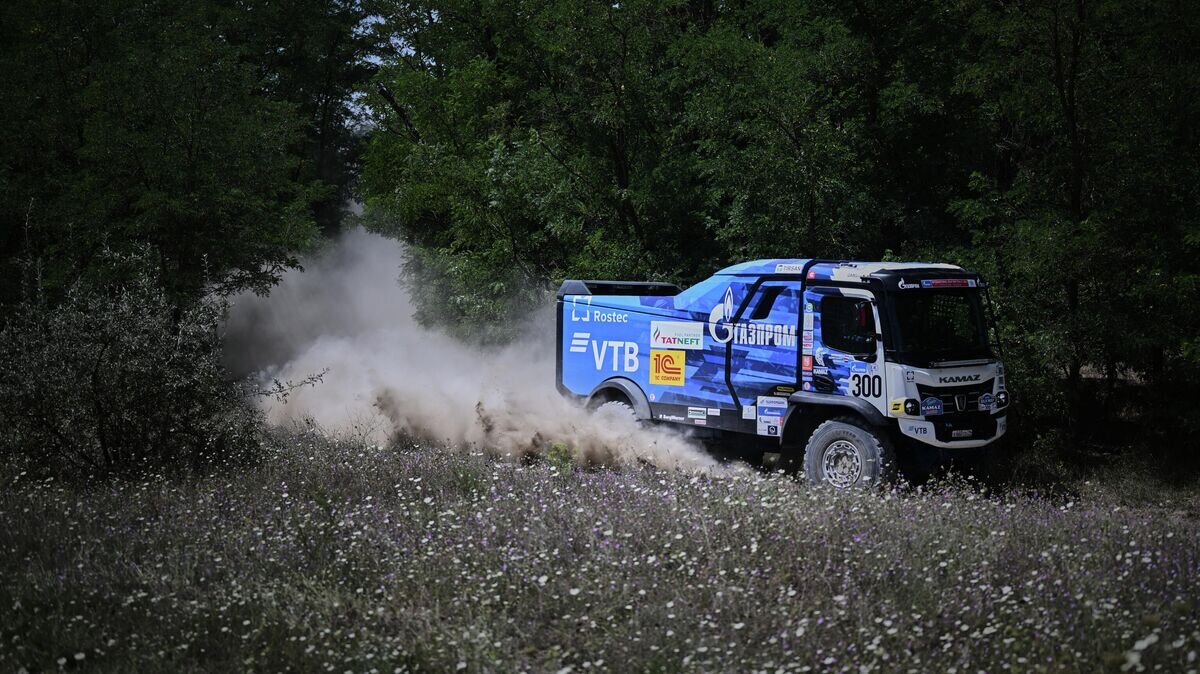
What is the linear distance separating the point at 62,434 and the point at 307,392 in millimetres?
9633

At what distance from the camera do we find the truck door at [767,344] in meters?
12.0

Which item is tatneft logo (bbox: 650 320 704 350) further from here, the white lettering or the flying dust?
the flying dust

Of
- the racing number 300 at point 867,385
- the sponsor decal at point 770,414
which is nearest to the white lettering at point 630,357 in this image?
the sponsor decal at point 770,414

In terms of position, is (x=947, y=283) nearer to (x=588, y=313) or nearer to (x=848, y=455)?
(x=848, y=455)

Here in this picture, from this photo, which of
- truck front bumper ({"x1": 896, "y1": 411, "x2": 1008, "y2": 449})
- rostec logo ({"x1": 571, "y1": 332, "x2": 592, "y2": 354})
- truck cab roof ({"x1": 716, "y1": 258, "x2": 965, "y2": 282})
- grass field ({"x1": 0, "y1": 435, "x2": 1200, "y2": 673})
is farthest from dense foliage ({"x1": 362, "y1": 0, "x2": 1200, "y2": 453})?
grass field ({"x1": 0, "y1": 435, "x2": 1200, "y2": 673})

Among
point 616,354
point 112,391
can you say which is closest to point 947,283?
point 616,354

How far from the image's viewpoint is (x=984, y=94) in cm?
1672

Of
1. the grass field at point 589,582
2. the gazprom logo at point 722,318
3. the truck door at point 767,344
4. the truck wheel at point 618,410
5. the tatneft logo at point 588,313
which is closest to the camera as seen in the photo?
the grass field at point 589,582

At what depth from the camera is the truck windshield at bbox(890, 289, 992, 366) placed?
1130 centimetres

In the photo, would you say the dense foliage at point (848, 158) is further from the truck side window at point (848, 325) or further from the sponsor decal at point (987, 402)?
the truck side window at point (848, 325)

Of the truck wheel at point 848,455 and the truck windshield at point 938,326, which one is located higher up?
the truck windshield at point 938,326

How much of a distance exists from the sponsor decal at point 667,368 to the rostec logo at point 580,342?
1.16 metres

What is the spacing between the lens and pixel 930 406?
36.8 feet

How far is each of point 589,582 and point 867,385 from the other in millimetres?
5101
